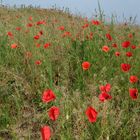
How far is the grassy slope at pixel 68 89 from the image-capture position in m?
2.51

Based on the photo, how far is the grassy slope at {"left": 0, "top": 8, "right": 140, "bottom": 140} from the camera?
98.7 inches

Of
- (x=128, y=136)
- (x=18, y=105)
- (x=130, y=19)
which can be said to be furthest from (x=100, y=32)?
(x=128, y=136)

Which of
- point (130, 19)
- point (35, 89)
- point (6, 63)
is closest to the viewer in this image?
point (35, 89)

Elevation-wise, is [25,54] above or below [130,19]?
below

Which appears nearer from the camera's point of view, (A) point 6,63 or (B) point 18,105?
(B) point 18,105

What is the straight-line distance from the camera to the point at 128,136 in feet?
7.97

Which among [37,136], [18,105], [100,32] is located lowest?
[37,136]

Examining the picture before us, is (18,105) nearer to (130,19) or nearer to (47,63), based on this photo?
(47,63)

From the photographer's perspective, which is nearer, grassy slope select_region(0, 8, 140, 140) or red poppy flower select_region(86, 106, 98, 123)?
red poppy flower select_region(86, 106, 98, 123)

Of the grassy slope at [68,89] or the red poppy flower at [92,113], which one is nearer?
the red poppy flower at [92,113]

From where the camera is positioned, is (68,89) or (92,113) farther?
(68,89)

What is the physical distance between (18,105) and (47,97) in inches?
31.9

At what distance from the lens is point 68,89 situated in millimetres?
3369

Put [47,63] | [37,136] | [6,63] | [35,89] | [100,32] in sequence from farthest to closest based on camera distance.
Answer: [100,32] → [6,63] → [47,63] → [35,89] → [37,136]
